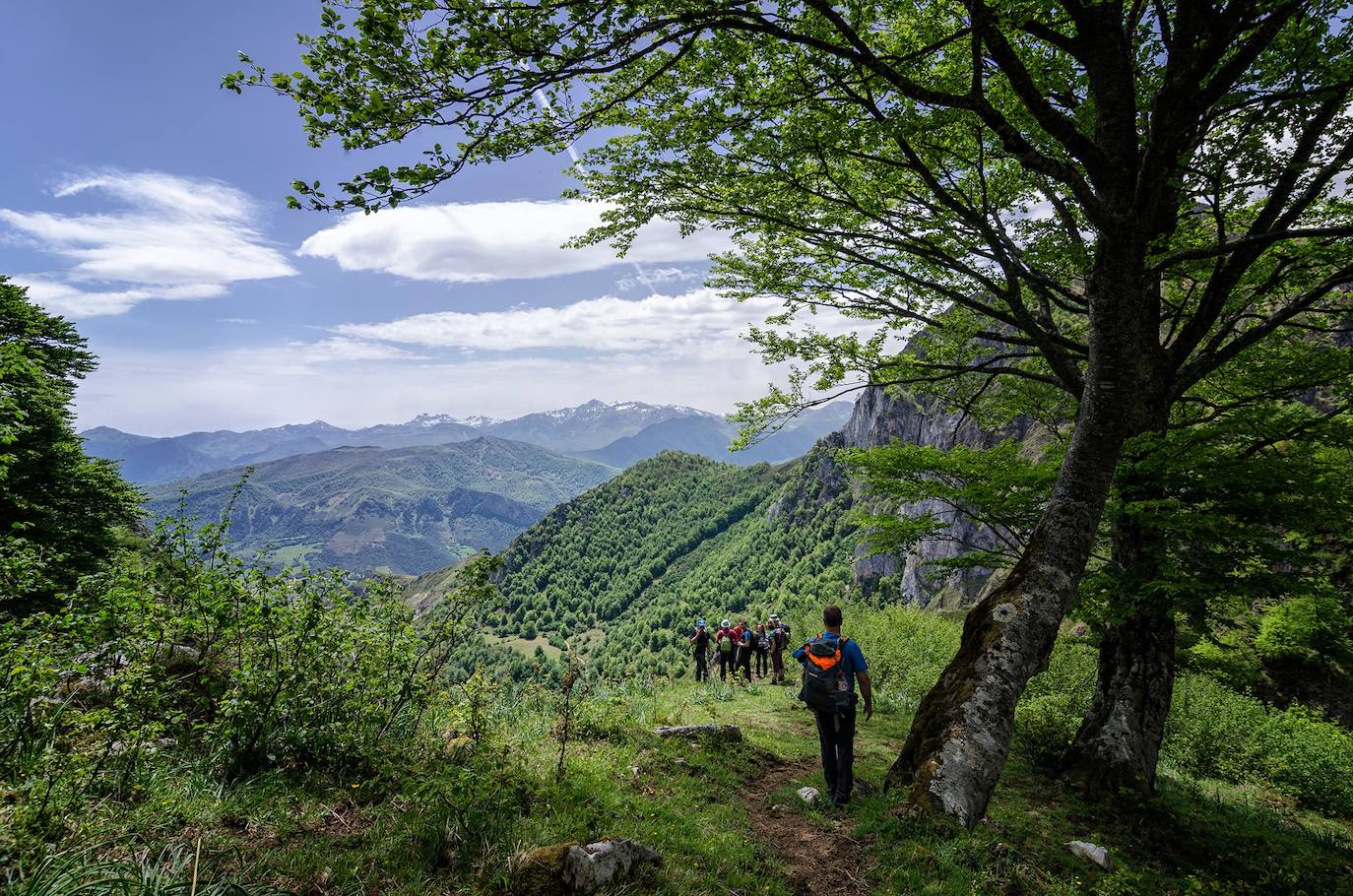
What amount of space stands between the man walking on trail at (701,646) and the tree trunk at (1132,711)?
12026 mm

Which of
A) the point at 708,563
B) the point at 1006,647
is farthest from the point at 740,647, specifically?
the point at 708,563

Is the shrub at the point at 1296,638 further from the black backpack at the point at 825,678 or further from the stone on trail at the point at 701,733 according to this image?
the stone on trail at the point at 701,733

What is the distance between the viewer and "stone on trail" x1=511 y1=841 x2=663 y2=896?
3.87m

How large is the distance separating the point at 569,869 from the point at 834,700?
4107 millimetres

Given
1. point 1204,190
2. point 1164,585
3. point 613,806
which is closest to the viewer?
point 613,806

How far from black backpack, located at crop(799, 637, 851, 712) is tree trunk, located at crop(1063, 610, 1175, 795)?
3.66m

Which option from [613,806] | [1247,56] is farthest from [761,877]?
[1247,56]

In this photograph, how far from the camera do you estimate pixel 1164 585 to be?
6.49 metres

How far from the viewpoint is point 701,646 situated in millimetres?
19375

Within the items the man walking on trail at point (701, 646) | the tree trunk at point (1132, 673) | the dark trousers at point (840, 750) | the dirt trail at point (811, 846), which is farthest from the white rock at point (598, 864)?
the man walking on trail at point (701, 646)

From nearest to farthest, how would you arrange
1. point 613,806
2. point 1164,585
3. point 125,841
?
1. point 125,841
2. point 613,806
3. point 1164,585

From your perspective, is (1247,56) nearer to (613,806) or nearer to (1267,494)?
(1267,494)

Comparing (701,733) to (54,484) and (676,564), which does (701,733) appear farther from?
(676,564)

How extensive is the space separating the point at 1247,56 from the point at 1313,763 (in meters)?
12.4
